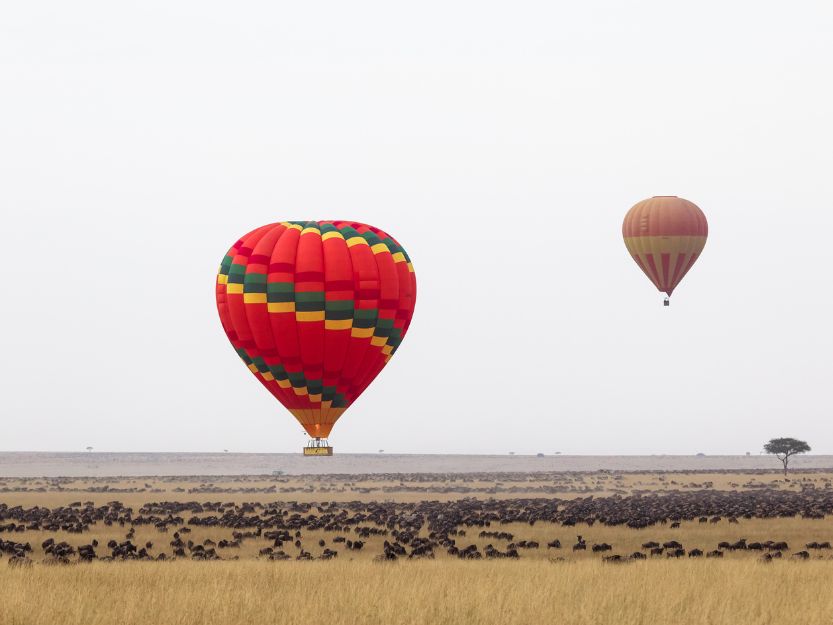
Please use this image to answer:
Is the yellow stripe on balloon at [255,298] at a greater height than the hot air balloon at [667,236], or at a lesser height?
lesser

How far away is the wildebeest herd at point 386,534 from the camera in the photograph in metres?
39.9

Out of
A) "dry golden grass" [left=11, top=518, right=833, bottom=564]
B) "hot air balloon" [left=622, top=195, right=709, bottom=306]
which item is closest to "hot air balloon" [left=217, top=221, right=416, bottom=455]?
"dry golden grass" [left=11, top=518, right=833, bottom=564]

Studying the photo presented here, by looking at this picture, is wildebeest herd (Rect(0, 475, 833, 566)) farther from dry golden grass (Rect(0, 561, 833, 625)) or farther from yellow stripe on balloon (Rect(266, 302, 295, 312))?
yellow stripe on balloon (Rect(266, 302, 295, 312))

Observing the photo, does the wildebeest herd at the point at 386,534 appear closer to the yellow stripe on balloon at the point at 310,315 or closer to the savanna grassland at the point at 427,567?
the savanna grassland at the point at 427,567

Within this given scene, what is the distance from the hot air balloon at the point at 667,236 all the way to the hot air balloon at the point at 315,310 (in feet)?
113

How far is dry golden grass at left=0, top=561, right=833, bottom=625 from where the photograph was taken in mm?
23250

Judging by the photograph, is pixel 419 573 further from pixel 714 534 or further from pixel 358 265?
pixel 714 534

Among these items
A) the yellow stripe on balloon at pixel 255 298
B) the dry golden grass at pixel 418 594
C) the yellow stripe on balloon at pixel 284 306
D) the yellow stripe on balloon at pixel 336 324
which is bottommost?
the dry golden grass at pixel 418 594

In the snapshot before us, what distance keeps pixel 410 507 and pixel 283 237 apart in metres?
29.2

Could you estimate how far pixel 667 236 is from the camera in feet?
250

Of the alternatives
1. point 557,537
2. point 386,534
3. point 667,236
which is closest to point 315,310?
point 386,534

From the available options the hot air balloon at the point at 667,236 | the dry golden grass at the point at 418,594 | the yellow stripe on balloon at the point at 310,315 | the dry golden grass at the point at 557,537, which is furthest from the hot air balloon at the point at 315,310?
the hot air balloon at the point at 667,236

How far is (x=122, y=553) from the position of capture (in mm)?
39719

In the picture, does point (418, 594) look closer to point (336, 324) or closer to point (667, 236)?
point (336, 324)
